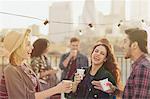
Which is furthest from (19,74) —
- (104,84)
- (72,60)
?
(72,60)

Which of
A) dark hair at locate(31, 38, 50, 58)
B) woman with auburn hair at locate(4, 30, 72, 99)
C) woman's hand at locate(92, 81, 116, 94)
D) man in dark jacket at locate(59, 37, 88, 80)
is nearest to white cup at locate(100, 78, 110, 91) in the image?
woman's hand at locate(92, 81, 116, 94)

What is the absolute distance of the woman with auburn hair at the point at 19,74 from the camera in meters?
2.00

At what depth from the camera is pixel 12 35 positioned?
2.06 metres

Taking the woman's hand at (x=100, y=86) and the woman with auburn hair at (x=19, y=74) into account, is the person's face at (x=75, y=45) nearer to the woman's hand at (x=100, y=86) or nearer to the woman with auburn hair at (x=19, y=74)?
the woman's hand at (x=100, y=86)

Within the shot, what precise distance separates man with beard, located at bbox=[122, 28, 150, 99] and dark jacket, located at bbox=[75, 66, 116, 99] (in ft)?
1.11

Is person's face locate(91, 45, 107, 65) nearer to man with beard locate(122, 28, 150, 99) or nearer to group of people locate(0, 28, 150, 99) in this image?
group of people locate(0, 28, 150, 99)

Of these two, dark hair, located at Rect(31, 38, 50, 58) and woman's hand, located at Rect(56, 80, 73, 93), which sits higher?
dark hair, located at Rect(31, 38, 50, 58)

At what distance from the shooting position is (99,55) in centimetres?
278

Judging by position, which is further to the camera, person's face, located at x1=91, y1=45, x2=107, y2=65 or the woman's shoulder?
person's face, located at x1=91, y1=45, x2=107, y2=65

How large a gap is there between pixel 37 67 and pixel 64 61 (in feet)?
3.98

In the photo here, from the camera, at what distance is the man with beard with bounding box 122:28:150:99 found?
225 cm

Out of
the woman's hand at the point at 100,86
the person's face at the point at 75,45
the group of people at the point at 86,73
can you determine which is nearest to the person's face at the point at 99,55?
the group of people at the point at 86,73

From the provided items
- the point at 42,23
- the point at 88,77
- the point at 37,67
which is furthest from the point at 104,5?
the point at 88,77

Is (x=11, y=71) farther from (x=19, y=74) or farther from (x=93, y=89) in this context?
(x=93, y=89)
